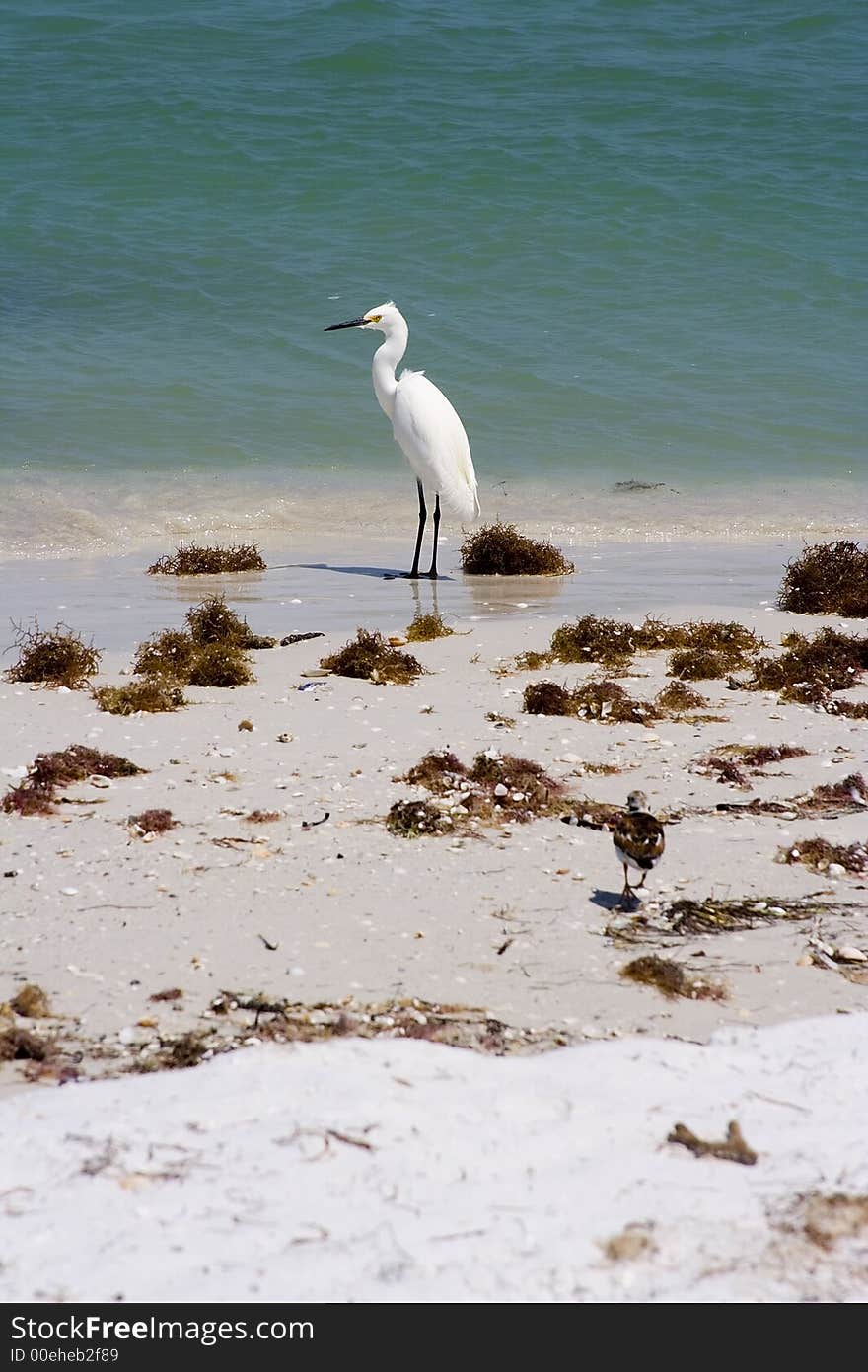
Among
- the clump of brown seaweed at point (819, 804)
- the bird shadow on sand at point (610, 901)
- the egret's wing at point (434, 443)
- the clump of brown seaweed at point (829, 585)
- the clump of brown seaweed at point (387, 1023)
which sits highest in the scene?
the egret's wing at point (434, 443)

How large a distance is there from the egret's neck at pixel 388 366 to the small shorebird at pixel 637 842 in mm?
7596

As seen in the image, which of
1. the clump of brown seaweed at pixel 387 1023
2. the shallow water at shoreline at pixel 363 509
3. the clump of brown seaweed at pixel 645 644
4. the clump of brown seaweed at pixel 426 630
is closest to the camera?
the clump of brown seaweed at pixel 387 1023

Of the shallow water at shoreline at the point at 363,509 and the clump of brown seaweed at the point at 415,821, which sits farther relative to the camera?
the shallow water at shoreline at the point at 363,509

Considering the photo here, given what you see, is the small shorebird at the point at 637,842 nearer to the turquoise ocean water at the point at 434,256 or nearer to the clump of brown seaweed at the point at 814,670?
the clump of brown seaweed at the point at 814,670

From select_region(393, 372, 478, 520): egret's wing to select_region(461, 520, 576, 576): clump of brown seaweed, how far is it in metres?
0.76

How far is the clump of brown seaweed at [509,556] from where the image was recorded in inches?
384

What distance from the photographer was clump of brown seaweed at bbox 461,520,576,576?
974 cm

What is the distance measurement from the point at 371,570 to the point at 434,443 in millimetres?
1340

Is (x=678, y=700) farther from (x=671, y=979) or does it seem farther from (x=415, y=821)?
(x=671, y=979)

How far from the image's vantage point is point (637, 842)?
155 inches

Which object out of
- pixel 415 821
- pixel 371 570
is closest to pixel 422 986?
pixel 415 821

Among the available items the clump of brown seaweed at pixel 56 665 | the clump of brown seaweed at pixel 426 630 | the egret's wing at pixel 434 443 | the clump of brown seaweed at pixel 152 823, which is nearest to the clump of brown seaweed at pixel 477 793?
the clump of brown seaweed at pixel 152 823

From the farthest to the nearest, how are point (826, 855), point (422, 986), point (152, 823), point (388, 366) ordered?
point (388, 366), point (152, 823), point (826, 855), point (422, 986)
